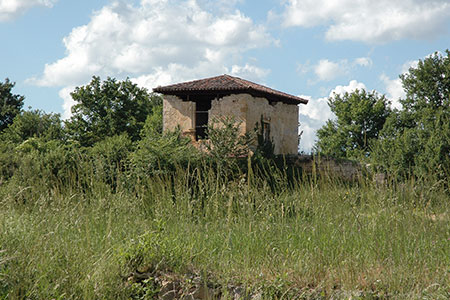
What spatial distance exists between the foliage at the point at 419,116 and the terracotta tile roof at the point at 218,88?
6.43 meters

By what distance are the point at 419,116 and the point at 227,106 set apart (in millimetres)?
12851

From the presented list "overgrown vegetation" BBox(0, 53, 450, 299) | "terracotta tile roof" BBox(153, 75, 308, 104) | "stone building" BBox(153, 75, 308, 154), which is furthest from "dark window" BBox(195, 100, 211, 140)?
"overgrown vegetation" BBox(0, 53, 450, 299)

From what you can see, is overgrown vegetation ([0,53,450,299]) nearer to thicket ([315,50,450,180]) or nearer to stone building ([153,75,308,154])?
thicket ([315,50,450,180])

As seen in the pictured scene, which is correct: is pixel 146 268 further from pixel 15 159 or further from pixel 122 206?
pixel 15 159

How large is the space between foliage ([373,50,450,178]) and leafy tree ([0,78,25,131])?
27265 mm

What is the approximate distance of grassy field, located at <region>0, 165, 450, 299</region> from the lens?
4395 millimetres

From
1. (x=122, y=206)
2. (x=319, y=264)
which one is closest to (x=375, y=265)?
(x=319, y=264)

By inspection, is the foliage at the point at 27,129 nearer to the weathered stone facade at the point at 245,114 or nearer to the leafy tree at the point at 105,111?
the leafy tree at the point at 105,111

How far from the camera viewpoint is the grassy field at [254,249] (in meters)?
4.39

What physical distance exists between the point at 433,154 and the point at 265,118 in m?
7.92

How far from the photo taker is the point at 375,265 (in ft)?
15.3

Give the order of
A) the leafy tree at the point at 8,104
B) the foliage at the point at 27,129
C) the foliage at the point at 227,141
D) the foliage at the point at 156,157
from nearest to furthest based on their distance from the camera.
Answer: the foliage at the point at 156,157
the foliage at the point at 227,141
the foliage at the point at 27,129
the leafy tree at the point at 8,104

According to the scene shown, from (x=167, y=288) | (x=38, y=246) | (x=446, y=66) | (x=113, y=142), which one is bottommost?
(x=167, y=288)

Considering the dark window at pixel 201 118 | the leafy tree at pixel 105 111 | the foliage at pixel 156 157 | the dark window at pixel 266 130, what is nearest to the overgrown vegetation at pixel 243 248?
the foliage at pixel 156 157
